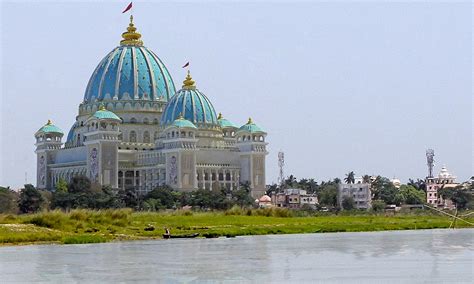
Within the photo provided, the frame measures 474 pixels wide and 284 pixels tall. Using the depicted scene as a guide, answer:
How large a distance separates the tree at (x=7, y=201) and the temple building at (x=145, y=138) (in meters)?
13.8

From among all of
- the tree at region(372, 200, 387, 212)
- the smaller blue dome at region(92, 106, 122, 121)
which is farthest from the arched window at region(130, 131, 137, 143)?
the tree at region(372, 200, 387, 212)

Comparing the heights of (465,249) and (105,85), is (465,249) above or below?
below

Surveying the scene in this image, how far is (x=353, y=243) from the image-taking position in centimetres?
4053

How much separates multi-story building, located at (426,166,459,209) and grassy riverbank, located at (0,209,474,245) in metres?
56.7

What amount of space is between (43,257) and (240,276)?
33.7ft

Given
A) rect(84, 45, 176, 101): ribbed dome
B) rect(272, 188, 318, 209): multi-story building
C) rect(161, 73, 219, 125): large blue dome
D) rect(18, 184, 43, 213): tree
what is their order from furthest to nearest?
1. rect(272, 188, 318, 209): multi-story building
2. rect(84, 45, 176, 101): ribbed dome
3. rect(161, 73, 219, 125): large blue dome
4. rect(18, 184, 43, 213): tree

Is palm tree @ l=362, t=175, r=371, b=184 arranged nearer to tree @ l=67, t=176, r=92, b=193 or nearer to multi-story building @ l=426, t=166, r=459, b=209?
multi-story building @ l=426, t=166, r=459, b=209

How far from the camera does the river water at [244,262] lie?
79.1ft

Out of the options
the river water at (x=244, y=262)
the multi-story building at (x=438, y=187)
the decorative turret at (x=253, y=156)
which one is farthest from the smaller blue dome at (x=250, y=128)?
the river water at (x=244, y=262)

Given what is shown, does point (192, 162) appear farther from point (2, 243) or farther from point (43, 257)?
point (43, 257)

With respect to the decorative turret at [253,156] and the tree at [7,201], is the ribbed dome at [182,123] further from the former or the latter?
the tree at [7,201]

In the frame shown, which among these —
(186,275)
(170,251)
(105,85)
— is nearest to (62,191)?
(105,85)

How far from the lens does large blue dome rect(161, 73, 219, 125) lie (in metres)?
106

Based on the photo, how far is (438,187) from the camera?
137625mm
